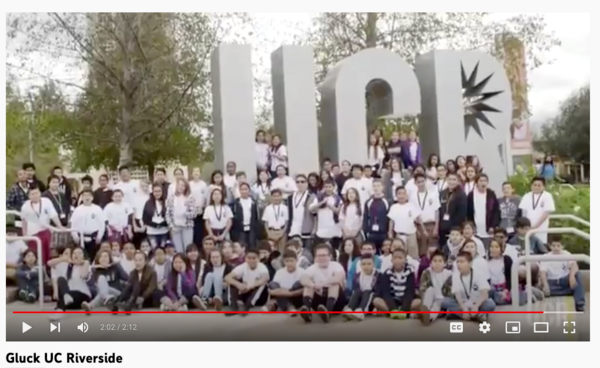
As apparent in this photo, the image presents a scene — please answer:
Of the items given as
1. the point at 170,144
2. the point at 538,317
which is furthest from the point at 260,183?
the point at 538,317

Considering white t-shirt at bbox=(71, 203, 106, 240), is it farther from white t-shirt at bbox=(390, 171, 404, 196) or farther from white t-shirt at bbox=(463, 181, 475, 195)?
white t-shirt at bbox=(463, 181, 475, 195)

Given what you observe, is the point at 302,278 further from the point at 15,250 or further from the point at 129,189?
the point at 15,250

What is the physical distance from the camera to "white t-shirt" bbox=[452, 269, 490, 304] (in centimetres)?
524

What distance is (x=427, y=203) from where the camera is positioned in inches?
220

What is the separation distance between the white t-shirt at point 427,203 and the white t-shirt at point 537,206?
52 cm

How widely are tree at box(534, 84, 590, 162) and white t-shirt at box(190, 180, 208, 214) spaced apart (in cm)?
212

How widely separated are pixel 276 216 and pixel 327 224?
0.32 m

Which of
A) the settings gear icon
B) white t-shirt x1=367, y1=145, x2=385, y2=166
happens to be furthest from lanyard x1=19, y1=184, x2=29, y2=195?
the settings gear icon

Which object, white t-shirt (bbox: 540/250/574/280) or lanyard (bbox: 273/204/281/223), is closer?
white t-shirt (bbox: 540/250/574/280)

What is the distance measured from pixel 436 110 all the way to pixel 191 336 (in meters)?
2.17

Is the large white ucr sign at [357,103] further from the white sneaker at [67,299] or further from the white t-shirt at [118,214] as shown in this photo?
the white sneaker at [67,299]

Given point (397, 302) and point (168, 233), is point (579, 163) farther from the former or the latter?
point (168, 233)

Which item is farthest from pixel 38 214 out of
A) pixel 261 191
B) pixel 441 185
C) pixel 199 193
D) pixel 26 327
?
pixel 441 185

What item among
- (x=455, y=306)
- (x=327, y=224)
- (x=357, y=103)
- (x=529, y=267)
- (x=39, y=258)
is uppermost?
(x=357, y=103)
